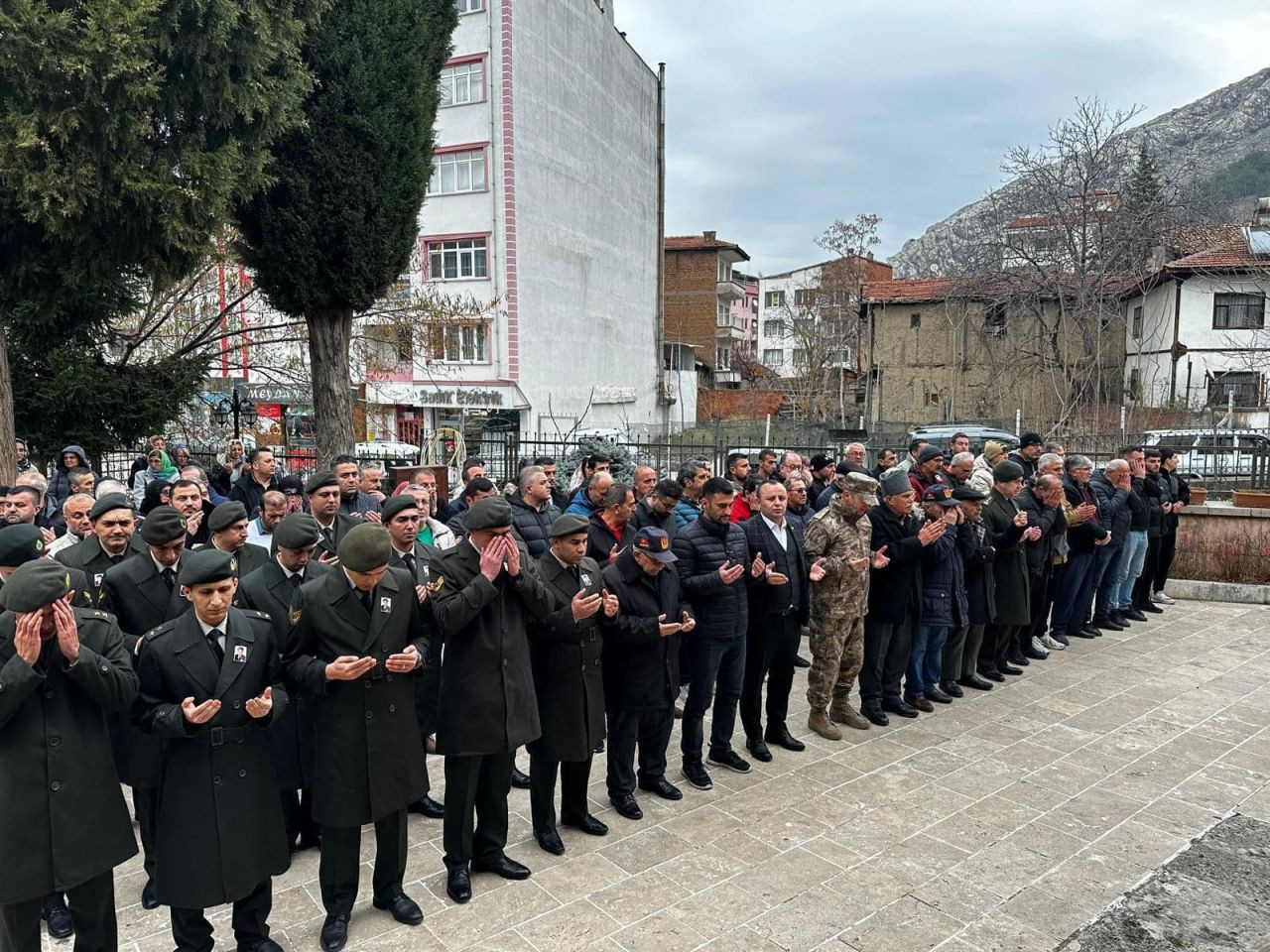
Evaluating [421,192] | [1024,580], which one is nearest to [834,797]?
[1024,580]

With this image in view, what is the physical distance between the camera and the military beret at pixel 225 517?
4.80 m

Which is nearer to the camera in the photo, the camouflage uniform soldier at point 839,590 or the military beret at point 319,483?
the military beret at point 319,483

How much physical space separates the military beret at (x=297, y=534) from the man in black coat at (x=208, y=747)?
32.0 inches

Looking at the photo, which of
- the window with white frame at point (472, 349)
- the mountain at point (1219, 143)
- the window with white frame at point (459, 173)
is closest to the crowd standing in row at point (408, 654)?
the window with white frame at point (472, 349)

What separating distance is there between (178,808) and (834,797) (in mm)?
3862

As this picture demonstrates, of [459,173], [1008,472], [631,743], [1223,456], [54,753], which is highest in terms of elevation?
[459,173]

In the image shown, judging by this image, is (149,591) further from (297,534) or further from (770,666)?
(770,666)

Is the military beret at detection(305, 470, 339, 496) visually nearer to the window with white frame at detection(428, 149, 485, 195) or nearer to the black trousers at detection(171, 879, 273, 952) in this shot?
the black trousers at detection(171, 879, 273, 952)

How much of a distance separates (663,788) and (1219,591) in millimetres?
9525

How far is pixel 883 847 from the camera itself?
15.9 ft

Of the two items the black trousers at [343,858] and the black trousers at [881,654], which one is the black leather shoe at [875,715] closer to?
the black trousers at [881,654]

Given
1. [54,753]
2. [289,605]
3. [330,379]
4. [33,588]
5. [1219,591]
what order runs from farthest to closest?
[330,379]
[1219,591]
[289,605]
[54,753]
[33,588]

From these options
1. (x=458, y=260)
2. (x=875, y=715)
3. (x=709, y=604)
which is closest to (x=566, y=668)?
(x=709, y=604)

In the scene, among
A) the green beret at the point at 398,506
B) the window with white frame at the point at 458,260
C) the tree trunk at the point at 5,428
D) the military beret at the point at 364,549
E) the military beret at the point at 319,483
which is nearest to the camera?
the military beret at the point at 364,549
